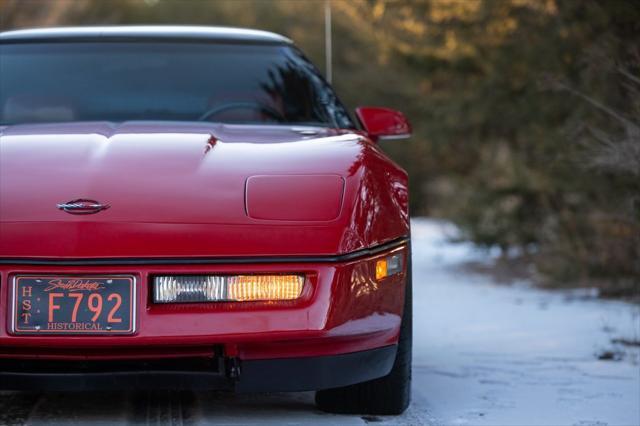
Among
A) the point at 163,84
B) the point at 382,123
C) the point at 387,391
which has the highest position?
the point at 163,84

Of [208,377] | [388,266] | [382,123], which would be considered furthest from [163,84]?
[208,377]

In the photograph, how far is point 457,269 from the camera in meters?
11.4

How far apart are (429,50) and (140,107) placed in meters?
6.10

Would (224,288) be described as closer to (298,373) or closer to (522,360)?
(298,373)

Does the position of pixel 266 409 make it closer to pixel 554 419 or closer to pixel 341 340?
pixel 341 340

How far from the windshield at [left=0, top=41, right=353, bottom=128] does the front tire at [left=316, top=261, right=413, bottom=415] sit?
109 cm

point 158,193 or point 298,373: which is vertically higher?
point 158,193

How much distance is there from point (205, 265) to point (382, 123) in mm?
1650

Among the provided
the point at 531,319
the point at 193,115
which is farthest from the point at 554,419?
the point at 531,319

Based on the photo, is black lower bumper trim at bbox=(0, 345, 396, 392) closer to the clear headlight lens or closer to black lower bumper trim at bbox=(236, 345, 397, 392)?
black lower bumper trim at bbox=(236, 345, 397, 392)

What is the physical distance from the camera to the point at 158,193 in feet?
11.4

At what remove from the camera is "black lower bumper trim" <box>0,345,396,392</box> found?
3385mm

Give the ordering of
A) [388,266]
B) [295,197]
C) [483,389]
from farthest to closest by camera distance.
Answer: [483,389]
[388,266]
[295,197]

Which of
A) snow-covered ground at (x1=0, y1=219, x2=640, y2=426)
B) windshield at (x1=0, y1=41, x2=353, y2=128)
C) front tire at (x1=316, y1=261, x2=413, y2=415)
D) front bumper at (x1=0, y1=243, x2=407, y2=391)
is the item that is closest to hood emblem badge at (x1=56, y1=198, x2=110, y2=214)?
front bumper at (x1=0, y1=243, x2=407, y2=391)
